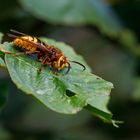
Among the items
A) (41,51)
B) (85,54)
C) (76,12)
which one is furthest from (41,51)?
(85,54)

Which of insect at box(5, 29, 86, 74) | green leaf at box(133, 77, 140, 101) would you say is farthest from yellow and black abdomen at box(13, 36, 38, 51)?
green leaf at box(133, 77, 140, 101)

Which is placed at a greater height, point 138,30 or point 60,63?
point 60,63

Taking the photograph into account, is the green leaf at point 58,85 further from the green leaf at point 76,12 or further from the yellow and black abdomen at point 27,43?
the green leaf at point 76,12

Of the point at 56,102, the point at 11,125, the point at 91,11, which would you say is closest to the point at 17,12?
the point at 91,11

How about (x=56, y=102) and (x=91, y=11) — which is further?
(x=91, y=11)

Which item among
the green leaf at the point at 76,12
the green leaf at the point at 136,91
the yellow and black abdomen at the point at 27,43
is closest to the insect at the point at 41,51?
the yellow and black abdomen at the point at 27,43

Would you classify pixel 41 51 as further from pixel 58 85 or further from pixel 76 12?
pixel 76 12

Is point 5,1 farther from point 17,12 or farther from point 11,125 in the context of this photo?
point 11,125
